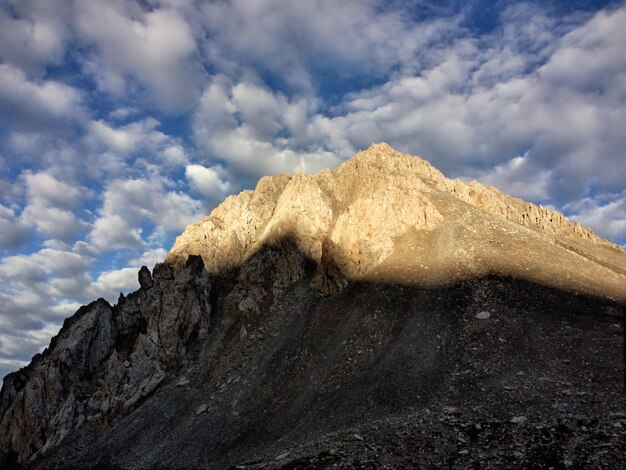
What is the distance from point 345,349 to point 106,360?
127ft

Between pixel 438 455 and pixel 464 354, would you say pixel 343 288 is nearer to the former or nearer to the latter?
pixel 464 354

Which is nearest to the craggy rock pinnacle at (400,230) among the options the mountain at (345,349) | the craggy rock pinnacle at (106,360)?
the mountain at (345,349)

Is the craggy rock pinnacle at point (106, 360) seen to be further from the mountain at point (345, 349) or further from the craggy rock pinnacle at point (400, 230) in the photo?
the craggy rock pinnacle at point (400, 230)

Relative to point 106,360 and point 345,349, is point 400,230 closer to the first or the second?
point 345,349

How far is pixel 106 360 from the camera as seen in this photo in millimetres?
57375

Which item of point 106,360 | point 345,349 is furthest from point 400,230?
point 106,360

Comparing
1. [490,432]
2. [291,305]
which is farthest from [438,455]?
[291,305]

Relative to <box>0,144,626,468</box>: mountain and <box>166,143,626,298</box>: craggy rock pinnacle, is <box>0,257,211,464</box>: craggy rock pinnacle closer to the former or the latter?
<box>0,144,626,468</box>: mountain

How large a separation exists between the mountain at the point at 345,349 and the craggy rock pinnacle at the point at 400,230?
323 millimetres

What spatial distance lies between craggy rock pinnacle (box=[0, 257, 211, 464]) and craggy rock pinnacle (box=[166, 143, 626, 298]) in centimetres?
793

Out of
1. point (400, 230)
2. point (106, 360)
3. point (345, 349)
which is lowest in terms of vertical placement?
point (345, 349)

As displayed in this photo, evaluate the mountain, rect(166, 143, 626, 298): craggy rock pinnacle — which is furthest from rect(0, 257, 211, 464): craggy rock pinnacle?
rect(166, 143, 626, 298): craggy rock pinnacle

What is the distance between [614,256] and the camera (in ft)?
224

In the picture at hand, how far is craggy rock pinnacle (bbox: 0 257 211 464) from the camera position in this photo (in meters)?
49.5
